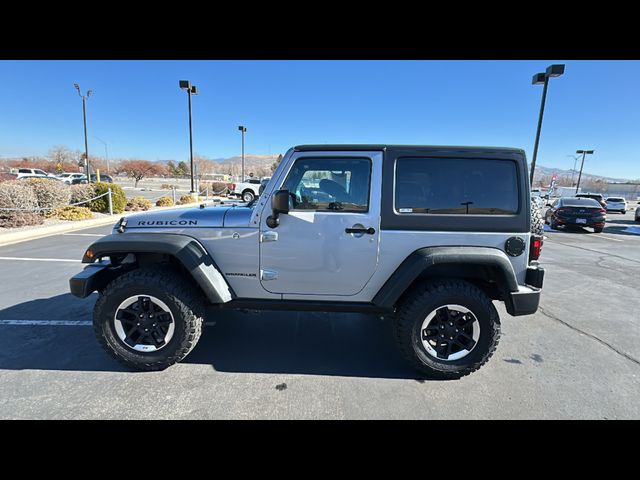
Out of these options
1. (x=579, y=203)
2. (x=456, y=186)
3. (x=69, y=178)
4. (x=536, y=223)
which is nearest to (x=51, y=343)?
(x=456, y=186)

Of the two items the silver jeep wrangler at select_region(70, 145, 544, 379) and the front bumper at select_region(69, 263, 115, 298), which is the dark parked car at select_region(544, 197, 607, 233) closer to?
the silver jeep wrangler at select_region(70, 145, 544, 379)

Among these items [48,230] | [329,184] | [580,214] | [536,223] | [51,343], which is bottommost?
[51,343]

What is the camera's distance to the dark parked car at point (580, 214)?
39.3 ft

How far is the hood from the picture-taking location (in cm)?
274

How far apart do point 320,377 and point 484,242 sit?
187 cm

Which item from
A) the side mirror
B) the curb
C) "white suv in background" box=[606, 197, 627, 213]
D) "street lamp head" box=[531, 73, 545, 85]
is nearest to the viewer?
the side mirror

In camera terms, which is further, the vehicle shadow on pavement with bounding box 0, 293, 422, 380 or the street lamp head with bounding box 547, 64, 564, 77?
the street lamp head with bounding box 547, 64, 564, 77

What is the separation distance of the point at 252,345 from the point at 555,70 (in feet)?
53.9

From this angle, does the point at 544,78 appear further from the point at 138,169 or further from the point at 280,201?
the point at 138,169

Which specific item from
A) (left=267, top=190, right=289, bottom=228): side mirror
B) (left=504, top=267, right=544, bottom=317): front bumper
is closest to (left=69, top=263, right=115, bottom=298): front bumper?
(left=267, top=190, right=289, bottom=228): side mirror

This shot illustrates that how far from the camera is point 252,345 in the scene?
3.16 m

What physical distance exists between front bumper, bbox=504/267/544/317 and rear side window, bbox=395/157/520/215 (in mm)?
605
